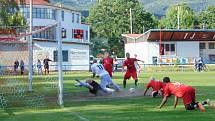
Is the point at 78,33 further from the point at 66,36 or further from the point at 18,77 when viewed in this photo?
the point at 18,77

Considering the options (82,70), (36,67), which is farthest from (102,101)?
(82,70)

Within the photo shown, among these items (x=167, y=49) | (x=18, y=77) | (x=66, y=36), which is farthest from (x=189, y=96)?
(x=66, y=36)

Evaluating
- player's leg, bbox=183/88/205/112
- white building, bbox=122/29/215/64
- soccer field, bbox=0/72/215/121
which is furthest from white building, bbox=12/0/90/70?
player's leg, bbox=183/88/205/112

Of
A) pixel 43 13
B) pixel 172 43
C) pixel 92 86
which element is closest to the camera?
pixel 92 86

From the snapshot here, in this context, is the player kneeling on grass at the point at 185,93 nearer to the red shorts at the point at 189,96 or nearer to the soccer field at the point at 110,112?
the red shorts at the point at 189,96

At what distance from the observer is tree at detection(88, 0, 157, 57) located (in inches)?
4166

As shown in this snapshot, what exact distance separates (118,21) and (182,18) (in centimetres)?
1473

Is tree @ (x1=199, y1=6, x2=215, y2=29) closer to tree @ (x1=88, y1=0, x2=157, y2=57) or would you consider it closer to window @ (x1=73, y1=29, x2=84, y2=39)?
tree @ (x1=88, y1=0, x2=157, y2=57)

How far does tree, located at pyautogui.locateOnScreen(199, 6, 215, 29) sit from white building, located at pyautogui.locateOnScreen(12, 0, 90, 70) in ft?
108

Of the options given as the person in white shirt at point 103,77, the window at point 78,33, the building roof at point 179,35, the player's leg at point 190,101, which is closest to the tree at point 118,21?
the window at point 78,33

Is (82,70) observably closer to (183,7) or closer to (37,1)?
(37,1)

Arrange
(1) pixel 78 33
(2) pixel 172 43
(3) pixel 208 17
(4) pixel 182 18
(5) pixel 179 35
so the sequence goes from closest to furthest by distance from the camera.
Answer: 1. (5) pixel 179 35
2. (2) pixel 172 43
3. (1) pixel 78 33
4. (4) pixel 182 18
5. (3) pixel 208 17

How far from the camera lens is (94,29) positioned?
375ft

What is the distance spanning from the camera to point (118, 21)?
10631 centimetres
